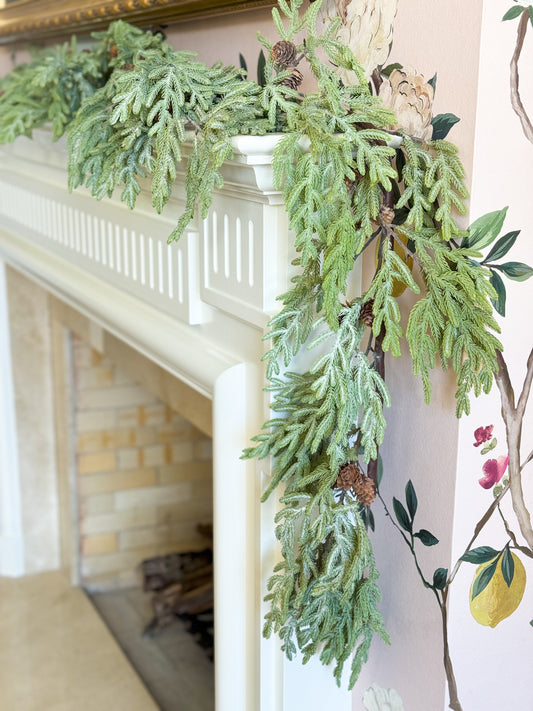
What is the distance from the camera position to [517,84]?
2.55 ft

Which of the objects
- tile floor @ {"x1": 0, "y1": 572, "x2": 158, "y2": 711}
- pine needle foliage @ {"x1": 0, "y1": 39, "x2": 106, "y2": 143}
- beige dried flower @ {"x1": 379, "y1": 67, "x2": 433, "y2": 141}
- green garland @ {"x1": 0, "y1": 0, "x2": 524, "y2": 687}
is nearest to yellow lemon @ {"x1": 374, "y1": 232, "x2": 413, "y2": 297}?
green garland @ {"x1": 0, "y1": 0, "x2": 524, "y2": 687}

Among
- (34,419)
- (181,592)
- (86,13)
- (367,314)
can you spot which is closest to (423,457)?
(367,314)

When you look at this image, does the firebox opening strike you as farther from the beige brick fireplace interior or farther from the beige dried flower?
the beige dried flower

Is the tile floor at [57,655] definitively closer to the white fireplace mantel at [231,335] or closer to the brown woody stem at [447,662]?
the white fireplace mantel at [231,335]

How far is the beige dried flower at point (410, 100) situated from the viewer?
0.82 m

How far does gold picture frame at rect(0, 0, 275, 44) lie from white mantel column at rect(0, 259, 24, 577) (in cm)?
80

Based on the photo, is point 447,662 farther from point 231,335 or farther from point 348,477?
point 231,335

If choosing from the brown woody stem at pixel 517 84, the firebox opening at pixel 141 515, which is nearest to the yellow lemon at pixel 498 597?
the brown woody stem at pixel 517 84

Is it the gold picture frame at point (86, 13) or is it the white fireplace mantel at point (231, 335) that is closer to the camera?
the white fireplace mantel at point (231, 335)

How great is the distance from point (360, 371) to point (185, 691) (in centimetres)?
166

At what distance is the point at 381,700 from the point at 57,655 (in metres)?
1.59

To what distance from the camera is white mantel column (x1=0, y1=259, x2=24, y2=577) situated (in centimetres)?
252

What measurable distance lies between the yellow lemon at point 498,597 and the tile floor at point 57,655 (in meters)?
1.43

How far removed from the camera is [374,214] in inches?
31.4
